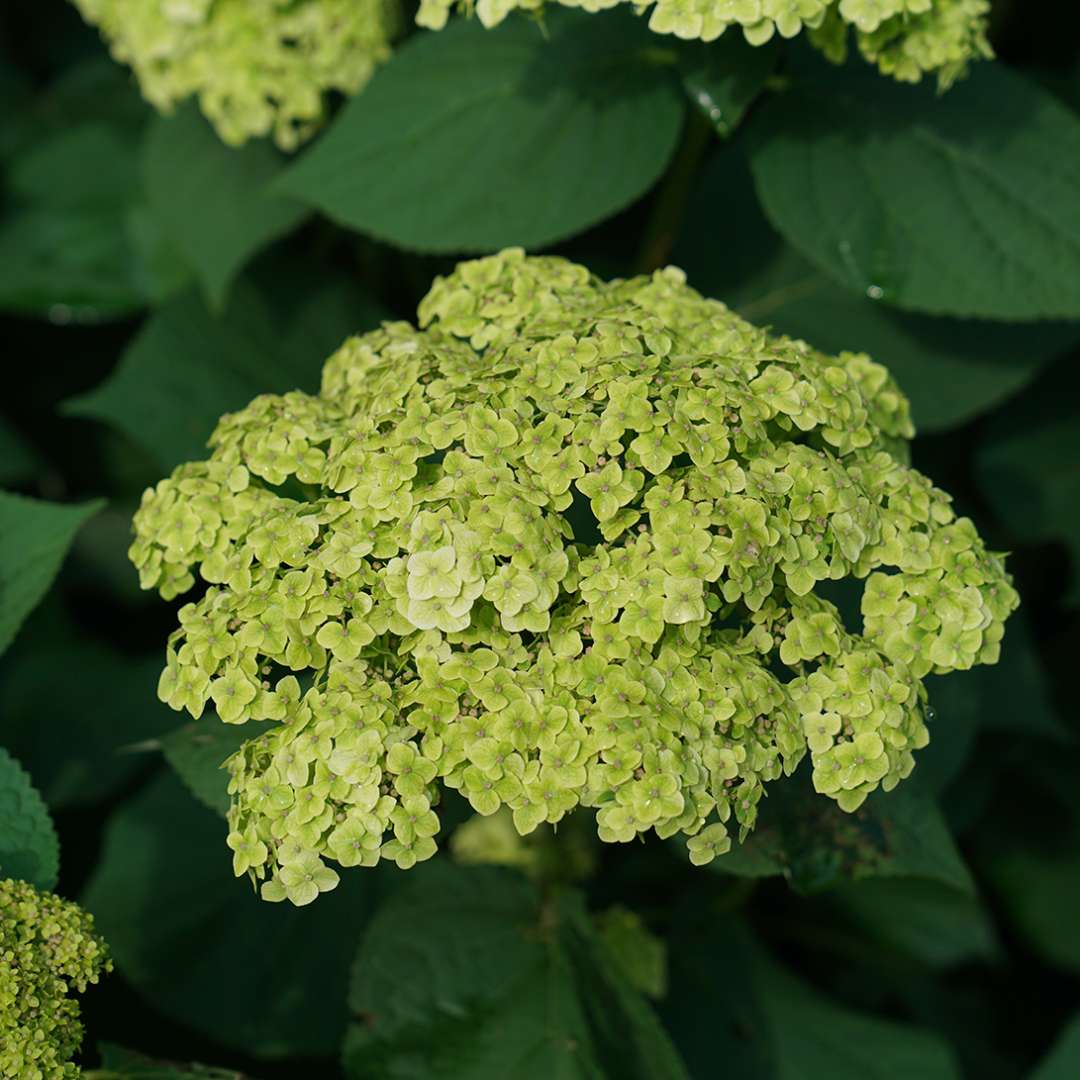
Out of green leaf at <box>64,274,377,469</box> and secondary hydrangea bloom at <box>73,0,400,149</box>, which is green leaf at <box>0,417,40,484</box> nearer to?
green leaf at <box>64,274,377,469</box>

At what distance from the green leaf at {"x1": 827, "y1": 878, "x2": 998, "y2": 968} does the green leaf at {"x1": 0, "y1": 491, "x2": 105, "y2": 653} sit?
74.5 inches

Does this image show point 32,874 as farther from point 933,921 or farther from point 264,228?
point 933,921

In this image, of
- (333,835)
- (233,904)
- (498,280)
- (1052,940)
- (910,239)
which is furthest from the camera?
(1052,940)

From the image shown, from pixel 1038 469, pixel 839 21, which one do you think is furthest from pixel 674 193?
pixel 1038 469

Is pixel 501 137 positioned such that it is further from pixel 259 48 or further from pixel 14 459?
pixel 14 459

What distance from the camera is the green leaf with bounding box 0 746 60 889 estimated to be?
190 centimetres

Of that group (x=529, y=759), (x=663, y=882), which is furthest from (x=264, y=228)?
(x=529, y=759)

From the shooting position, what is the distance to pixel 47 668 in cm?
366

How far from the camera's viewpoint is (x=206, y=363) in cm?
329

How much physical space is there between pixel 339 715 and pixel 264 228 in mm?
1794

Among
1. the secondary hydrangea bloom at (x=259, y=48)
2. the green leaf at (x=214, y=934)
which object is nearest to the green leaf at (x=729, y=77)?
the secondary hydrangea bloom at (x=259, y=48)

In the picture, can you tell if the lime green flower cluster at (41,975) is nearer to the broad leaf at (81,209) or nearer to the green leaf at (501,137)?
the green leaf at (501,137)

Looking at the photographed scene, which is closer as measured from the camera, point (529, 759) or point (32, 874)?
point (529, 759)

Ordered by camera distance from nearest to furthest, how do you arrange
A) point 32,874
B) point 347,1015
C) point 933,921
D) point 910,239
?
point 32,874 < point 910,239 < point 347,1015 < point 933,921
